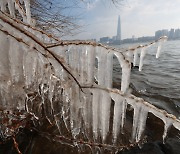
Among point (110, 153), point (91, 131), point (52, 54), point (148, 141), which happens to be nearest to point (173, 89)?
point (148, 141)

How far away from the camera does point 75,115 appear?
209cm

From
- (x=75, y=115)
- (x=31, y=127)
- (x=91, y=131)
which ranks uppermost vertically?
(x=75, y=115)

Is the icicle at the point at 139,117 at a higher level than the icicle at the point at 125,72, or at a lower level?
lower

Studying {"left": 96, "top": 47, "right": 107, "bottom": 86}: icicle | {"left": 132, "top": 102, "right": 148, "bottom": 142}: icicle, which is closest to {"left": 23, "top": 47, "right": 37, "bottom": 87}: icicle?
{"left": 96, "top": 47, "right": 107, "bottom": 86}: icicle

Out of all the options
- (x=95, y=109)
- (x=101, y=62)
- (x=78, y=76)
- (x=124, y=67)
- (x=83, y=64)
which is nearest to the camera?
(x=124, y=67)

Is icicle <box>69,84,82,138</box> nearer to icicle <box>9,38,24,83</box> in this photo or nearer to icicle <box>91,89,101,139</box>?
icicle <box>91,89,101,139</box>

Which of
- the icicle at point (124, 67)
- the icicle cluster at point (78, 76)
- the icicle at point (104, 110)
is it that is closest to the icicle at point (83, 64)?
the icicle cluster at point (78, 76)

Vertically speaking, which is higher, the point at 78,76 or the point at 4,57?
the point at 4,57

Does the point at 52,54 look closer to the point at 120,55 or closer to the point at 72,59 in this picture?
the point at 120,55

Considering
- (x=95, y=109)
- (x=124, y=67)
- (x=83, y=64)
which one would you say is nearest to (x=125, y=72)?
(x=124, y=67)

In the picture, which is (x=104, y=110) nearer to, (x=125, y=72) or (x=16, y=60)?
(x=125, y=72)

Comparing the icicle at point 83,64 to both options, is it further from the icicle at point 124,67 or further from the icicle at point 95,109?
the icicle at point 124,67

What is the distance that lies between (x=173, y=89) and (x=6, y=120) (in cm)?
638

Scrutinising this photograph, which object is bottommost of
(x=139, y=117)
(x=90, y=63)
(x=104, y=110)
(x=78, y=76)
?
(x=139, y=117)
